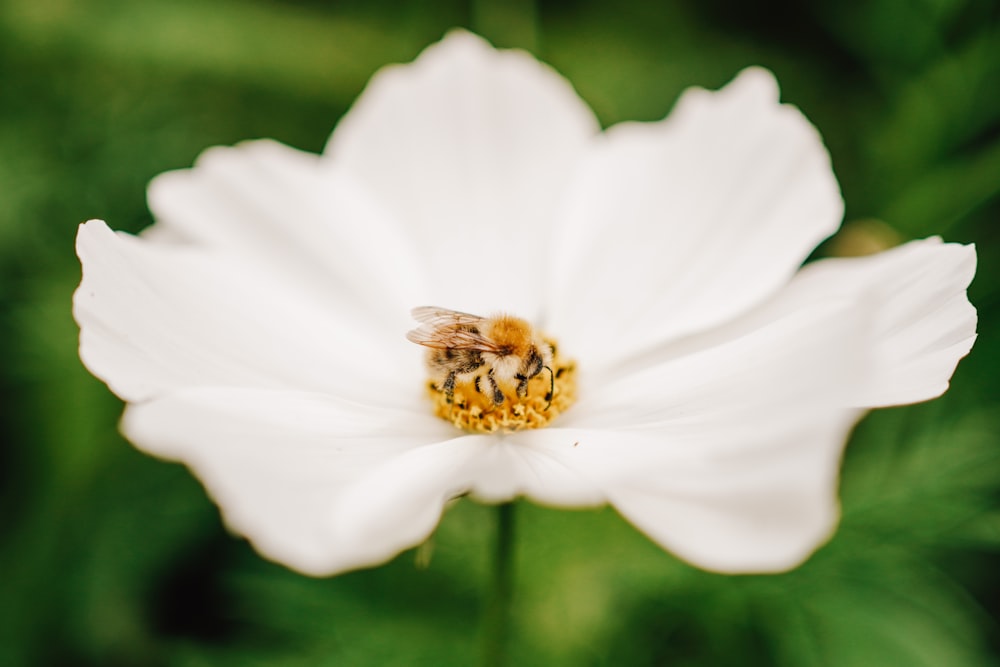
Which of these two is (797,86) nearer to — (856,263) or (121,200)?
(856,263)

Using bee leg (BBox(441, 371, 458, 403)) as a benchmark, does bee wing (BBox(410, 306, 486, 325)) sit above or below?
above

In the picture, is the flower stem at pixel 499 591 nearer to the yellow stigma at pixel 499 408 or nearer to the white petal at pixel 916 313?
the yellow stigma at pixel 499 408

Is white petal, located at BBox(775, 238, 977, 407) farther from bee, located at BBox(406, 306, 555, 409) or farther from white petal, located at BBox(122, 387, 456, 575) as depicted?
white petal, located at BBox(122, 387, 456, 575)

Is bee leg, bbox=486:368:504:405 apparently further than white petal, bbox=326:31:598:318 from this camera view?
No

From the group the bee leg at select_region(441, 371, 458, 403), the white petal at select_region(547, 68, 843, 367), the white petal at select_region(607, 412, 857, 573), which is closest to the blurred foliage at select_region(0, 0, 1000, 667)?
the white petal at select_region(547, 68, 843, 367)

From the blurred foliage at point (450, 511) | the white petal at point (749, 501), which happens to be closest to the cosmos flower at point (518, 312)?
the white petal at point (749, 501)

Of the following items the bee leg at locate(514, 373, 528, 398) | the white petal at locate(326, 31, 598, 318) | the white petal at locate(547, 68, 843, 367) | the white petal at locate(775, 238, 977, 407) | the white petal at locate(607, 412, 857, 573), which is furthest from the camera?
the white petal at locate(326, 31, 598, 318)

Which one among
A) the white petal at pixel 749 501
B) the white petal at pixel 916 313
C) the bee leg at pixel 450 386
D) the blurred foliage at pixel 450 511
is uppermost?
the white petal at pixel 749 501
